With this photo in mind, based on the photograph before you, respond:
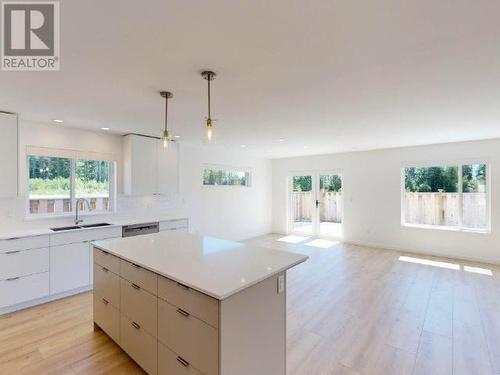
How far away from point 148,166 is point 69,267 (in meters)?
1.98

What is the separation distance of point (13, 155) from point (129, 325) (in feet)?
8.98

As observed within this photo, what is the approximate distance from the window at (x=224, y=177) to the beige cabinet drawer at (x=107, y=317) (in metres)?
3.76

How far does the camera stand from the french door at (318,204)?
6.93 meters

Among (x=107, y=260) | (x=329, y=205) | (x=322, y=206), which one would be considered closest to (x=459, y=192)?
(x=329, y=205)

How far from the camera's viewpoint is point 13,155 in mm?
3170

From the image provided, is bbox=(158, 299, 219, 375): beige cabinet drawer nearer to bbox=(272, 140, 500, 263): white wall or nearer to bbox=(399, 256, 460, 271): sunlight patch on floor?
bbox=(399, 256, 460, 271): sunlight patch on floor

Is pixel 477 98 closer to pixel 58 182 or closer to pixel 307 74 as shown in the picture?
pixel 307 74

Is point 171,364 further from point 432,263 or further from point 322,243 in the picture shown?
point 322,243

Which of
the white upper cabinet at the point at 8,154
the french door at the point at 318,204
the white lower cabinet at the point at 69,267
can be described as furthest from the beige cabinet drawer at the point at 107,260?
the french door at the point at 318,204

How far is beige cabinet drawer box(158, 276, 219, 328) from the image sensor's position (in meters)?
1.45

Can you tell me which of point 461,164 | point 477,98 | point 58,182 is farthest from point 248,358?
point 461,164

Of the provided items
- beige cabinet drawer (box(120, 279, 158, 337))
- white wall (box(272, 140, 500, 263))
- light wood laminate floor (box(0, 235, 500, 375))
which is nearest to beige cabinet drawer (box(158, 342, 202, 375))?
beige cabinet drawer (box(120, 279, 158, 337))

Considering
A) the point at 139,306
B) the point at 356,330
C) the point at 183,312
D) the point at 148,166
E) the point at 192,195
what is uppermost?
the point at 148,166

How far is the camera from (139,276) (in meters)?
2.02
